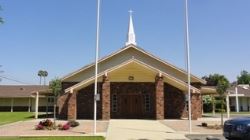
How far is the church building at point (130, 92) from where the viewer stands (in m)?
31.5

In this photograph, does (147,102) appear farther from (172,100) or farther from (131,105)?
(172,100)

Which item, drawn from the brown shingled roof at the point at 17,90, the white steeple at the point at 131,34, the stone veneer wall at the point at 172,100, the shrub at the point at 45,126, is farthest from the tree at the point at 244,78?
the shrub at the point at 45,126

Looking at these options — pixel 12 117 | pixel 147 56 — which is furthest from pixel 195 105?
pixel 12 117

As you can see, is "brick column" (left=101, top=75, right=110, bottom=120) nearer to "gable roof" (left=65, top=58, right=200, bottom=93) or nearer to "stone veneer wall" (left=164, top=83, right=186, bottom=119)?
"gable roof" (left=65, top=58, right=200, bottom=93)

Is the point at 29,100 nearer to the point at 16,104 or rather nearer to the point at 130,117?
the point at 16,104

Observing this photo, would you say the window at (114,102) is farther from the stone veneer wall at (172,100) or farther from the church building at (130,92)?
the stone veneer wall at (172,100)

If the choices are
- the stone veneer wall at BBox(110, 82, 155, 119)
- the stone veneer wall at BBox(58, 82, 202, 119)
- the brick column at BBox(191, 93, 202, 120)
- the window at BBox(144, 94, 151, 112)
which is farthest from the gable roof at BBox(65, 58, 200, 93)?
the window at BBox(144, 94, 151, 112)

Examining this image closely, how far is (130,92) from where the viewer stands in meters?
33.7

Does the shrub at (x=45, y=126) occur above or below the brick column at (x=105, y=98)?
below

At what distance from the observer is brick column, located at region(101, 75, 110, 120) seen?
30.9 metres

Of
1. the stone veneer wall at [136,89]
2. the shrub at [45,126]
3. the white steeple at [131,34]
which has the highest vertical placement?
the white steeple at [131,34]

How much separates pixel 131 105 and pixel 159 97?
3.61 metres

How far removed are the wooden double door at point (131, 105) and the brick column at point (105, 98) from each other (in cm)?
296

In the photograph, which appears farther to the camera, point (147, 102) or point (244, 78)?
point (244, 78)
